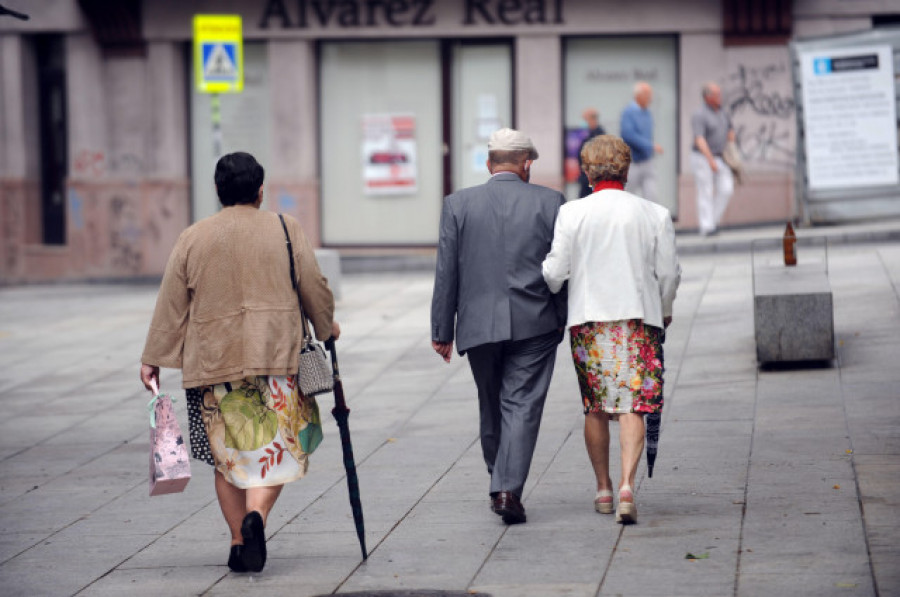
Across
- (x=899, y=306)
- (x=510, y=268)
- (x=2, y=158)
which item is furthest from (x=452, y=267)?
(x=2, y=158)

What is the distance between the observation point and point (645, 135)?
17.8 m

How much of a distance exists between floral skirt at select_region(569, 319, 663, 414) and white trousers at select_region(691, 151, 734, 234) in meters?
11.5

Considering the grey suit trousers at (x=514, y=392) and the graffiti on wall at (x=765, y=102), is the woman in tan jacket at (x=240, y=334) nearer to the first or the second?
the grey suit trousers at (x=514, y=392)

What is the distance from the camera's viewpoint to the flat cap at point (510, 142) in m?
6.75

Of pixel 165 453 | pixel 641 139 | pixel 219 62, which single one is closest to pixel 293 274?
pixel 165 453

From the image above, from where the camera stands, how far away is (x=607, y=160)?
21.5 ft

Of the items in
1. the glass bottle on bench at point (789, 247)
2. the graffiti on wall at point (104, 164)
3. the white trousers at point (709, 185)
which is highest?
the graffiti on wall at point (104, 164)

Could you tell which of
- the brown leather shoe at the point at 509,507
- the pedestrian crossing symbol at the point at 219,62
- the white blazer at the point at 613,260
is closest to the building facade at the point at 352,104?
the pedestrian crossing symbol at the point at 219,62

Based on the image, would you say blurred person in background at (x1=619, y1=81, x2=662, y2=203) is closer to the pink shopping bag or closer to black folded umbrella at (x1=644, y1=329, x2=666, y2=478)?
black folded umbrella at (x1=644, y1=329, x2=666, y2=478)

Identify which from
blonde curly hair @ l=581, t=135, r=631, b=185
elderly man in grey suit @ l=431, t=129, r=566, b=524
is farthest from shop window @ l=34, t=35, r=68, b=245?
blonde curly hair @ l=581, t=135, r=631, b=185

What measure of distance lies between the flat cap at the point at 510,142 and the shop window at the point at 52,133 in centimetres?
1641

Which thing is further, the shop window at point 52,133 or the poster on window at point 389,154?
the shop window at point 52,133

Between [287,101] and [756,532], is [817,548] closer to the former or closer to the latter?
[756,532]

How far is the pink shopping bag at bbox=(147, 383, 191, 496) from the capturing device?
19.2ft
